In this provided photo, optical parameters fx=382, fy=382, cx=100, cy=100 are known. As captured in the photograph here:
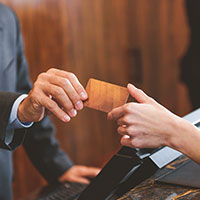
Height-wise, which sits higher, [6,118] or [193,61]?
[6,118]

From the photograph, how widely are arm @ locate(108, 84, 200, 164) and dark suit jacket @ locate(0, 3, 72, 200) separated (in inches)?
34.1

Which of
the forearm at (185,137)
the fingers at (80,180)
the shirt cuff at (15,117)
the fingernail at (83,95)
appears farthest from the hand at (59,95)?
the fingers at (80,180)

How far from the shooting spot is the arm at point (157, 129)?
93cm

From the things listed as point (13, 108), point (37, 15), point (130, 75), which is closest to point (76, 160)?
point (130, 75)

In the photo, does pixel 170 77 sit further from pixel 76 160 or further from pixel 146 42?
pixel 76 160

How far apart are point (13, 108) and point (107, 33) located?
10.4ft

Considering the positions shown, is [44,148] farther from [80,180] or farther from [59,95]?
[59,95]

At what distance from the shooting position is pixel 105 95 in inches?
40.1

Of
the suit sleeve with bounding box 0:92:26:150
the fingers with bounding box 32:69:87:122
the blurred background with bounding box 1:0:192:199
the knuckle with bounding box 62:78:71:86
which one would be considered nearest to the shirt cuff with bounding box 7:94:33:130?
the suit sleeve with bounding box 0:92:26:150

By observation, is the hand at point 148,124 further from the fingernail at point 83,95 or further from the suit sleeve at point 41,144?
the suit sleeve at point 41,144

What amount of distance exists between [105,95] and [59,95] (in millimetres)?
144

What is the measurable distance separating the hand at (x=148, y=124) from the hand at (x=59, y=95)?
148 mm

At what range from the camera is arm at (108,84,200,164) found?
0.93 metres

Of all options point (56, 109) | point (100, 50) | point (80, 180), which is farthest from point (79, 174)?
point (100, 50)
